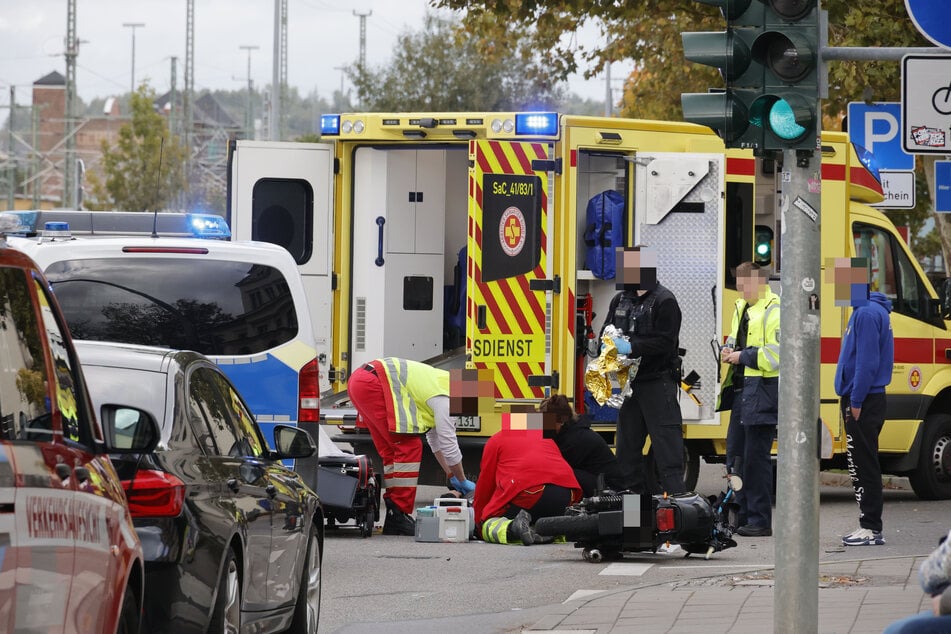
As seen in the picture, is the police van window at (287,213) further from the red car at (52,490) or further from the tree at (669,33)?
the red car at (52,490)

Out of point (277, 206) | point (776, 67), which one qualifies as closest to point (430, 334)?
point (277, 206)

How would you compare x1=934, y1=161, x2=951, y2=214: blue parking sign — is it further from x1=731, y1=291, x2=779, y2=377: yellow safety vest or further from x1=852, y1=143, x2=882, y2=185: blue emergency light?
x1=852, y1=143, x2=882, y2=185: blue emergency light

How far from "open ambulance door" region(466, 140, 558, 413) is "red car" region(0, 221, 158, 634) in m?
8.28

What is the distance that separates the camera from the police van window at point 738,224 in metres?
14.5

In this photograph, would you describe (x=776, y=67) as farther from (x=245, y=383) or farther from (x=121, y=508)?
(x=245, y=383)

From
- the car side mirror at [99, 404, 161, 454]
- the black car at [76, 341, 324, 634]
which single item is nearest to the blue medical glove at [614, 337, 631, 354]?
the black car at [76, 341, 324, 634]

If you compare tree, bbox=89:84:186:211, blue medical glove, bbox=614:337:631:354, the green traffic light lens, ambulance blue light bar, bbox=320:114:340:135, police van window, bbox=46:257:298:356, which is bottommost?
blue medical glove, bbox=614:337:631:354

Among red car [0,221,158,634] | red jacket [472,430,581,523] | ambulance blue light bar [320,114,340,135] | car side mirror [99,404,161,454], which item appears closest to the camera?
red car [0,221,158,634]

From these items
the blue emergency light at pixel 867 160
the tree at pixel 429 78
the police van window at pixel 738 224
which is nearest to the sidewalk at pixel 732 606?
the police van window at pixel 738 224

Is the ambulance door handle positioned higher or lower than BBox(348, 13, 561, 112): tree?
lower

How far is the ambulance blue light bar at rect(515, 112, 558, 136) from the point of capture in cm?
1361

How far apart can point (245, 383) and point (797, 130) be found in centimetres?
435

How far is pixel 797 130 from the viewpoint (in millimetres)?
7293

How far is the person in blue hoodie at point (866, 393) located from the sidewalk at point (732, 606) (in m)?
1.75
